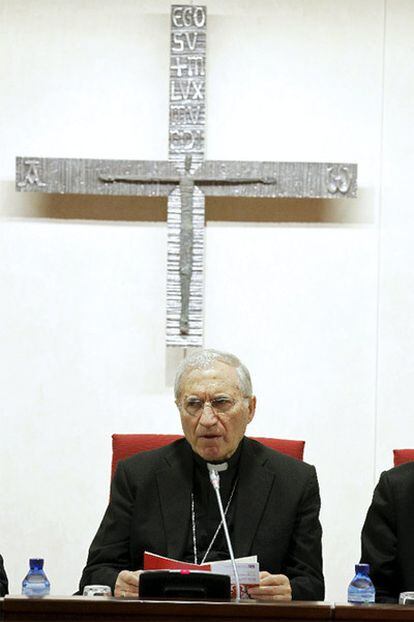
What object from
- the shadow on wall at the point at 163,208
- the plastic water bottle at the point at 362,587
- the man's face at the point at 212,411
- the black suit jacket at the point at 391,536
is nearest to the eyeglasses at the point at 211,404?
the man's face at the point at 212,411

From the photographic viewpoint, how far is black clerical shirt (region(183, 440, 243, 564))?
364cm

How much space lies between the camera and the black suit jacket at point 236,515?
3.59 meters

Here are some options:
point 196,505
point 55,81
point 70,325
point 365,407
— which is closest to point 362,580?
point 196,505

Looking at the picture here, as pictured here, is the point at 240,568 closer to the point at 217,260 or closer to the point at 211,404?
the point at 211,404

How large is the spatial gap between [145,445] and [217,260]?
1.00 meters

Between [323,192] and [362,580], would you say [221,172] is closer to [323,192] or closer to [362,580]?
[323,192]

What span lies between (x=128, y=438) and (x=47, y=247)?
1.05 metres

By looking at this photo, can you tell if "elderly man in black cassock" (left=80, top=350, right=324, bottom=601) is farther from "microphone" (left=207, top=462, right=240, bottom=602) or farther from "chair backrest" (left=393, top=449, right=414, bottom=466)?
"chair backrest" (left=393, top=449, right=414, bottom=466)

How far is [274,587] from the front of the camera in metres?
3.27

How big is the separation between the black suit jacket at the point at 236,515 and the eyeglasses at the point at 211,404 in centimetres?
22

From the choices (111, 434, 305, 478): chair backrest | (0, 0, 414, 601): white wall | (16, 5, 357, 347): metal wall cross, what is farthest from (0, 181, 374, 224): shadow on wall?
(111, 434, 305, 478): chair backrest

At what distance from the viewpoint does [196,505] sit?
12.3 feet

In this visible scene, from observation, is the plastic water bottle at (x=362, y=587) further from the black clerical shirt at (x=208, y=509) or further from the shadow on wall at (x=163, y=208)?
the shadow on wall at (x=163, y=208)

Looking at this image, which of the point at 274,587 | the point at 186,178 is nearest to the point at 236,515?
the point at 274,587
